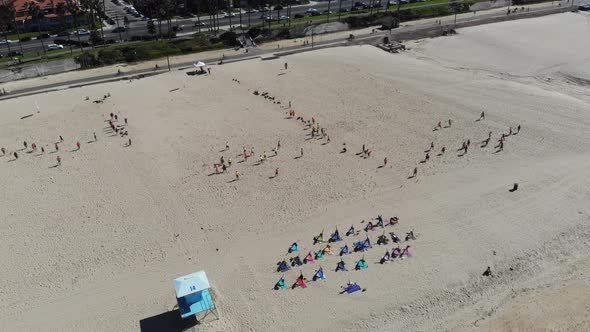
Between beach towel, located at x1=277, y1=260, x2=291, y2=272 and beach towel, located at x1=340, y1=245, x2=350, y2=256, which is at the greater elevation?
beach towel, located at x1=340, y1=245, x2=350, y2=256

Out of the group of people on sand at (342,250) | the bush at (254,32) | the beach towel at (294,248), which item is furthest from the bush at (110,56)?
the beach towel at (294,248)

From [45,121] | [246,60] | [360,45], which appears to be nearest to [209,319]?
[45,121]

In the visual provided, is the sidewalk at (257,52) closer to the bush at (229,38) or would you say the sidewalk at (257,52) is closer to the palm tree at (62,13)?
the bush at (229,38)

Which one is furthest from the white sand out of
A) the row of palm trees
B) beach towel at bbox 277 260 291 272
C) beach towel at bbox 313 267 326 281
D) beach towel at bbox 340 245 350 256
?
the row of palm trees

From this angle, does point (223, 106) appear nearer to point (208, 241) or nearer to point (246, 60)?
point (246, 60)

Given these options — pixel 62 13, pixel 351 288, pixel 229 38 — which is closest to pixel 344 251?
pixel 351 288

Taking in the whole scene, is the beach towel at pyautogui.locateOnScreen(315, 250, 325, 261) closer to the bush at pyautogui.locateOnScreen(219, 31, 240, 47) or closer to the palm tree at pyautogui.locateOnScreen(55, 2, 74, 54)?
the bush at pyautogui.locateOnScreen(219, 31, 240, 47)
